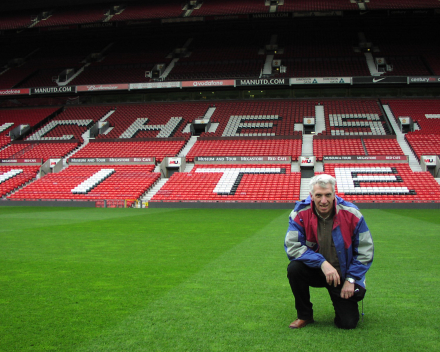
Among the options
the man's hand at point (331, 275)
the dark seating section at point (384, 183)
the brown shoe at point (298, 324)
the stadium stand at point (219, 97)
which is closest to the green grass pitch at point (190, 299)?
the brown shoe at point (298, 324)

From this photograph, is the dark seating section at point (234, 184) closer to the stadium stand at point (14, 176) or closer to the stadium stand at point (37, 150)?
the stadium stand at point (14, 176)

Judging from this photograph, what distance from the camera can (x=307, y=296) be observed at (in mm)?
4125

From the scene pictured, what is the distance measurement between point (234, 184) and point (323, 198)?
23.7 meters

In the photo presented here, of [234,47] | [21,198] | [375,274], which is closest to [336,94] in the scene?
[234,47]

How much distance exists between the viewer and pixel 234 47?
146 feet

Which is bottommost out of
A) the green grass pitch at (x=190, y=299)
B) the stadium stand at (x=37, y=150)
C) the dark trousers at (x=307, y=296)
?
the stadium stand at (x=37, y=150)

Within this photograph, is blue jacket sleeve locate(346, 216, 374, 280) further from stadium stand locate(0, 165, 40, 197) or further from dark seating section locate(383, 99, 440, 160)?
stadium stand locate(0, 165, 40, 197)

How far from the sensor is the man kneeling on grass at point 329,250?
12.8 feet

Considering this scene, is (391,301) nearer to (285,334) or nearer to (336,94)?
(285,334)

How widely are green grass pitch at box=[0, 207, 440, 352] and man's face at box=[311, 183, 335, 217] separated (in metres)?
1.19

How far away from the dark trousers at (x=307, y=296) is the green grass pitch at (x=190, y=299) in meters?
0.11

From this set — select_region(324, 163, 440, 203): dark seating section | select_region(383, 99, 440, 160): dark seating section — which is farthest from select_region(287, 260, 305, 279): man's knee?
select_region(383, 99, 440, 160): dark seating section

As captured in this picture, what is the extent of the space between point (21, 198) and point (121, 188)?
22.1 ft

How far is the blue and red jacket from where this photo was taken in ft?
13.0
